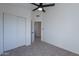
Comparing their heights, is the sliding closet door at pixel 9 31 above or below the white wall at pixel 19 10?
below

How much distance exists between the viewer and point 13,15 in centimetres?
482

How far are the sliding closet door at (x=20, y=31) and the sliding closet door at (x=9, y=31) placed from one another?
350 mm

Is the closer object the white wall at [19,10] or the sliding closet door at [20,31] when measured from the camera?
the white wall at [19,10]

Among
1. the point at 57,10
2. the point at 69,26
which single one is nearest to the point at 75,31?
the point at 69,26

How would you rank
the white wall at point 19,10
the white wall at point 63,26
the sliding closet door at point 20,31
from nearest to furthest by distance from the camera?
1. the white wall at point 19,10
2. the white wall at point 63,26
3. the sliding closet door at point 20,31

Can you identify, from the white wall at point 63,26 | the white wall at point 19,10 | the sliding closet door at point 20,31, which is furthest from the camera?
the sliding closet door at point 20,31

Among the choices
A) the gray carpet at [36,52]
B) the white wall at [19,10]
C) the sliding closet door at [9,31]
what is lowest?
the gray carpet at [36,52]

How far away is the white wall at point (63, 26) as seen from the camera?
4377 millimetres

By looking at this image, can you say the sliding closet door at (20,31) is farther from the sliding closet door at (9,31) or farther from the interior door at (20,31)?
the sliding closet door at (9,31)

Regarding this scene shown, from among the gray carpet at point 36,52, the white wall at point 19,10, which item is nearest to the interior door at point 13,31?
the white wall at point 19,10

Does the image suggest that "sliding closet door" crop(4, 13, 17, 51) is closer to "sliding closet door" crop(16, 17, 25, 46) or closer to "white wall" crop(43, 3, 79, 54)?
"sliding closet door" crop(16, 17, 25, 46)

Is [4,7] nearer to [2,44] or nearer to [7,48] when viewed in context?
[2,44]

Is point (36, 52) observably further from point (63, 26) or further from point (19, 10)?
point (19, 10)

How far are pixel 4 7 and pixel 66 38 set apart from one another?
3.66 metres
